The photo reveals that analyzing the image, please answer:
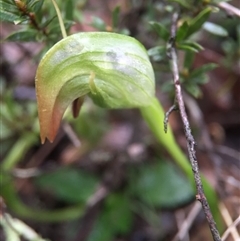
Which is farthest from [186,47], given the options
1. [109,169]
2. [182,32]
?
[109,169]

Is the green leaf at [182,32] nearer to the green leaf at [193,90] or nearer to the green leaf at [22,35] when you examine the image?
the green leaf at [193,90]

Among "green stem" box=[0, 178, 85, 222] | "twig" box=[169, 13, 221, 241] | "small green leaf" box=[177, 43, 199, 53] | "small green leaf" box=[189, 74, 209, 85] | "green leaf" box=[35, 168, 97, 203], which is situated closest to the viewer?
"twig" box=[169, 13, 221, 241]

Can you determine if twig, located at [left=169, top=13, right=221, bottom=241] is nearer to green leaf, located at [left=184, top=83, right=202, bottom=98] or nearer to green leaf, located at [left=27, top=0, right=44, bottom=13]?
green leaf, located at [left=184, top=83, right=202, bottom=98]

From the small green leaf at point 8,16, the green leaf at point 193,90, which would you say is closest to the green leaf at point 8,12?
the small green leaf at point 8,16

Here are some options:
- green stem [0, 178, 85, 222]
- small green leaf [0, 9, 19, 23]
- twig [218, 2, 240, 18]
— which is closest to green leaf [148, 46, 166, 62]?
twig [218, 2, 240, 18]

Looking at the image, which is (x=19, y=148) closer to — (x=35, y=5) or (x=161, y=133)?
(x=161, y=133)
